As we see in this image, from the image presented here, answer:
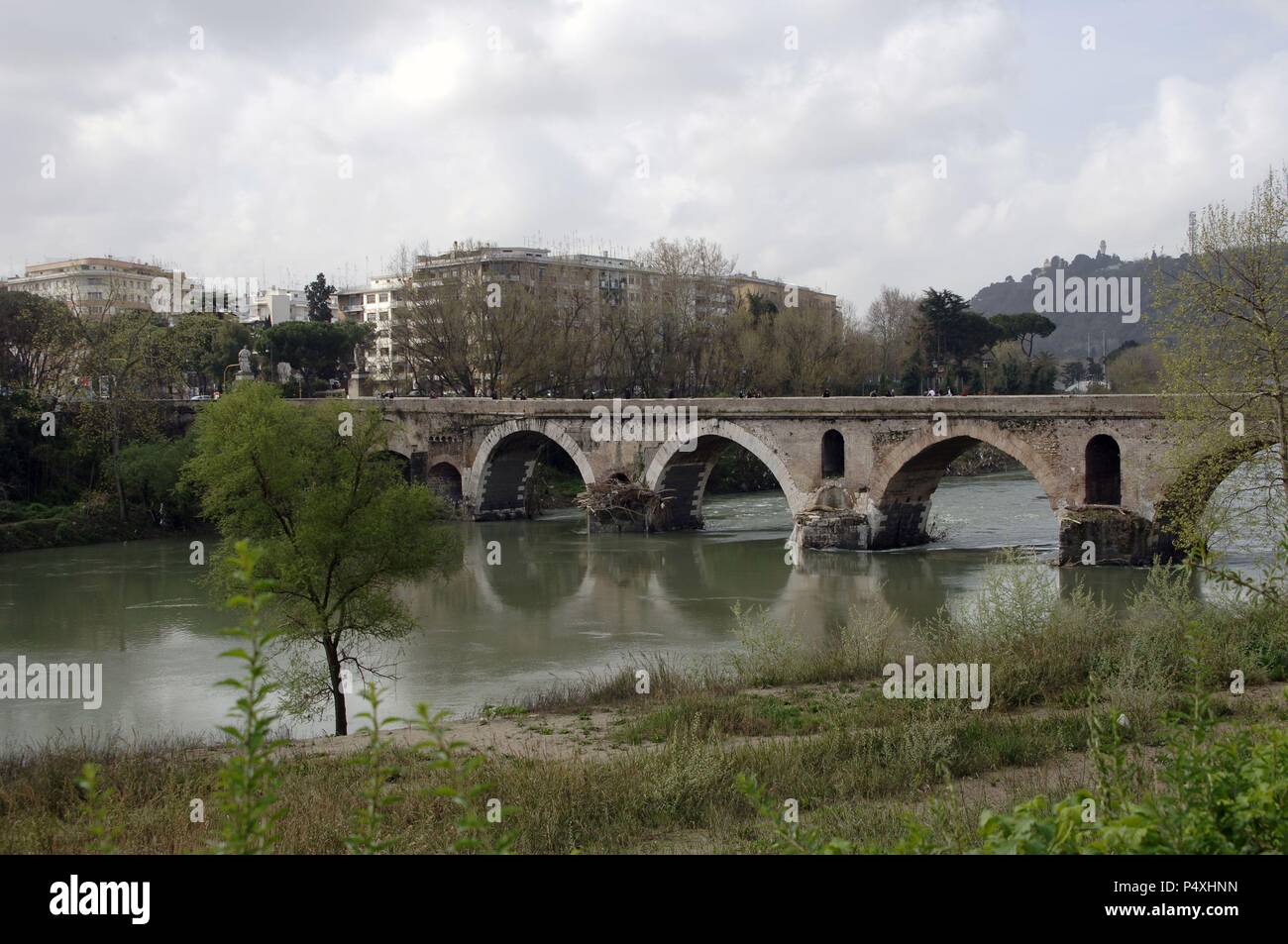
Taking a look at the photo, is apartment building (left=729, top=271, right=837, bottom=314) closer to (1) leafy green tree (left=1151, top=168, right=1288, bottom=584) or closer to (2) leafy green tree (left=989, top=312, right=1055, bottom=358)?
(2) leafy green tree (left=989, top=312, right=1055, bottom=358)

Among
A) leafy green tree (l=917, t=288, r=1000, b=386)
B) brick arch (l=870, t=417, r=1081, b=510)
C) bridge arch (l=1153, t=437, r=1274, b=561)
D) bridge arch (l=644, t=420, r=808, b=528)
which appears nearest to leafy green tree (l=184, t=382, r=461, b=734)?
bridge arch (l=1153, t=437, r=1274, b=561)

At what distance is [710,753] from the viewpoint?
8562 millimetres

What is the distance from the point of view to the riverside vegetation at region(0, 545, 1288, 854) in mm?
4191

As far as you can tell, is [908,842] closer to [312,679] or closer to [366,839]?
[366,839]

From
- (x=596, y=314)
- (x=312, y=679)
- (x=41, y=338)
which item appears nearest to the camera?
(x=312, y=679)

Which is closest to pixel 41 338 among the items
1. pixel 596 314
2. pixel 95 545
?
pixel 95 545

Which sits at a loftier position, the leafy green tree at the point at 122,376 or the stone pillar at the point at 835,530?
the leafy green tree at the point at 122,376

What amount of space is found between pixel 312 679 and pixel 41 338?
93.5 ft

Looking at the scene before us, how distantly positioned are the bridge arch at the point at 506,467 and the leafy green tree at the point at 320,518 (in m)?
18.9

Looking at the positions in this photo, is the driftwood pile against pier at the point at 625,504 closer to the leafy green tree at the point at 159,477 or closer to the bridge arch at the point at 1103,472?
the leafy green tree at the point at 159,477

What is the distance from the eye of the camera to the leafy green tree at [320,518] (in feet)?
44.6

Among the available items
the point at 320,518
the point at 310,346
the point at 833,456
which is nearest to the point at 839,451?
the point at 833,456

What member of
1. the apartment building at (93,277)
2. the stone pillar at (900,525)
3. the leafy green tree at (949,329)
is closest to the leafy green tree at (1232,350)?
the stone pillar at (900,525)
